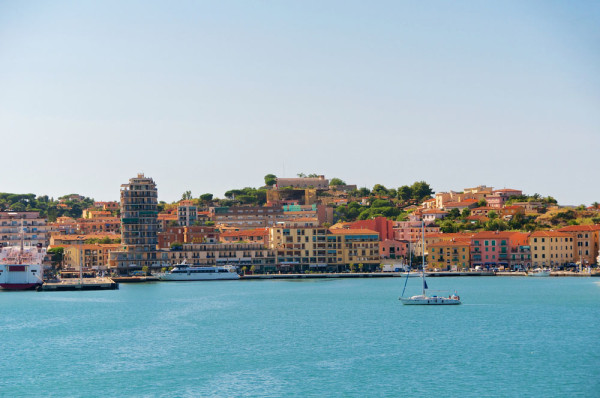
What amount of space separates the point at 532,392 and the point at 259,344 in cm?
1765

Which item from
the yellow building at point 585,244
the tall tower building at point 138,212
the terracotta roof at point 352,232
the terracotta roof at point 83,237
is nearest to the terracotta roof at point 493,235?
the yellow building at point 585,244

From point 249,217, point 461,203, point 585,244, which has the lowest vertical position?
point 585,244

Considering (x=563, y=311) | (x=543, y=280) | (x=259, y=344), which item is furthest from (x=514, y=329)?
(x=543, y=280)

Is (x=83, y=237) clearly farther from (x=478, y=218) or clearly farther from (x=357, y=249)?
(x=478, y=218)

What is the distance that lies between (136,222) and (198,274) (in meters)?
10.5

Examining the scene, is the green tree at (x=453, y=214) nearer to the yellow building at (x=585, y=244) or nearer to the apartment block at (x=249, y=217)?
the apartment block at (x=249, y=217)

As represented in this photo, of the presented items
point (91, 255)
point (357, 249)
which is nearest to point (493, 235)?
point (357, 249)

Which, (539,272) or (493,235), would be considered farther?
(493,235)

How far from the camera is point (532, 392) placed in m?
38.9

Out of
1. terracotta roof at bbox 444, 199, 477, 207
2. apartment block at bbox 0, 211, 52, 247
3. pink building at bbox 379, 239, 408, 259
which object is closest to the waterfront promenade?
pink building at bbox 379, 239, 408, 259

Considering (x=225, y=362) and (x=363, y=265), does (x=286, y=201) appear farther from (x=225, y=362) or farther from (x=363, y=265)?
(x=225, y=362)

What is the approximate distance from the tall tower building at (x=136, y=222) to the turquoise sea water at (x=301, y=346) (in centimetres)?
3297

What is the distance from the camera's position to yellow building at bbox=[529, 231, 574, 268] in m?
125

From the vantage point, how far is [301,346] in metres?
50.7
